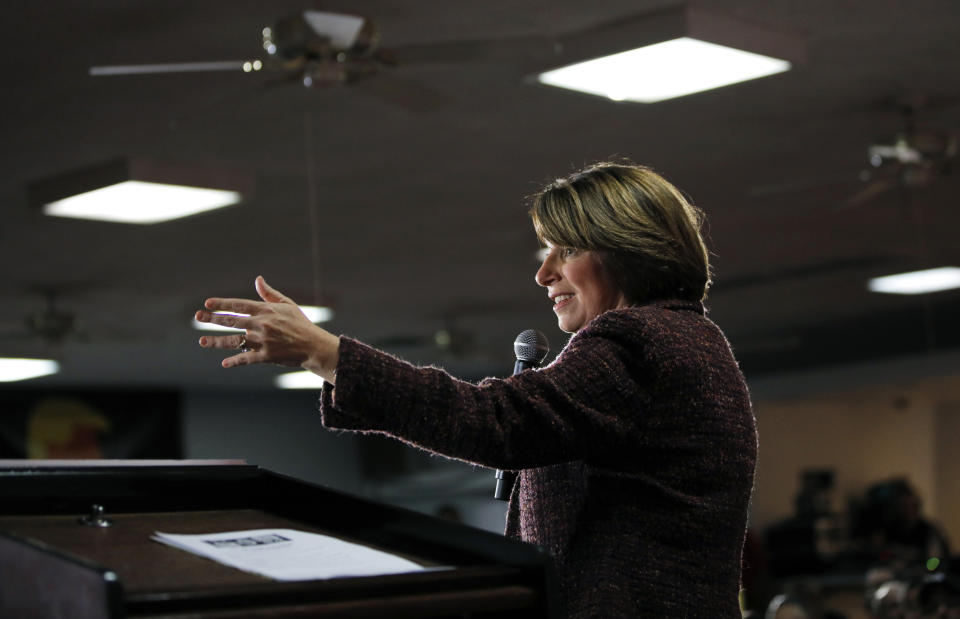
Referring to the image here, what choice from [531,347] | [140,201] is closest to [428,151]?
[140,201]

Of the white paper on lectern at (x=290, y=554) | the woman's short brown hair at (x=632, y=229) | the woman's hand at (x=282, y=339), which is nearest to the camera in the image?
the white paper on lectern at (x=290, y=554)

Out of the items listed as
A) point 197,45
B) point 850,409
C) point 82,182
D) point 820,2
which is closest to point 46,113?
point 82,182

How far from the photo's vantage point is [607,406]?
131cm

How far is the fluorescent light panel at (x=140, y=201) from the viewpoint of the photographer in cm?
460

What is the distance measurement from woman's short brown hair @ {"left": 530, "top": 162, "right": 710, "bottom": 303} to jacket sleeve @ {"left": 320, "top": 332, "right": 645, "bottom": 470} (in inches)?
5.7

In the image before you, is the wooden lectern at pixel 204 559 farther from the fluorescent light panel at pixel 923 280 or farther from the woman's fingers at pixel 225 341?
the fluorescent light panel at pixel 923 280

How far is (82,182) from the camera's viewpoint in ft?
15.4

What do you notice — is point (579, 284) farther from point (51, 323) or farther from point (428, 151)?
point (51, 323)

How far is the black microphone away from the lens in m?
1.56

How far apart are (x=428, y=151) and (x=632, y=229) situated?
3877 mm

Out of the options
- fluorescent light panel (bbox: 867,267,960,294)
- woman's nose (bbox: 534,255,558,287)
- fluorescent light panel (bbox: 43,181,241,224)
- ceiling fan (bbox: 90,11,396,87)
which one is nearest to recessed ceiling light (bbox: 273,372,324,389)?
fluorescent light panel (bbox: 867,267,960,294)

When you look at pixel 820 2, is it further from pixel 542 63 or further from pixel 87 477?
pixel 87 477

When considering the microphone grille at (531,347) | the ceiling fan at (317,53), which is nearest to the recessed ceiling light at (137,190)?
the ceiling fan at (317,53)

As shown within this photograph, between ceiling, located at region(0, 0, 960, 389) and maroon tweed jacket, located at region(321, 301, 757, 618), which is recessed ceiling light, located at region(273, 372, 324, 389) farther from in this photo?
maroon tweed jacket, located at region(321, 301, 757, 618)
